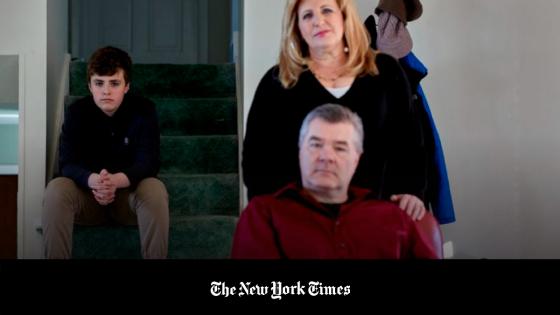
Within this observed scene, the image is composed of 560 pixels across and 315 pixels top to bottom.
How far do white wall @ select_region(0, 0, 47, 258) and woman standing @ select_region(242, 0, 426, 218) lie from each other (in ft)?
2.07

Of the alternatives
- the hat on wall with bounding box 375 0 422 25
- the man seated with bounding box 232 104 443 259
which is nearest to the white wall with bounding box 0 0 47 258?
the man seated with bounding box 232 104 443 259

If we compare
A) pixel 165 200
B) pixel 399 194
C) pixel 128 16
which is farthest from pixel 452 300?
pixel 128 16

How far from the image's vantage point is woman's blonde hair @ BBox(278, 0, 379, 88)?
2070mm

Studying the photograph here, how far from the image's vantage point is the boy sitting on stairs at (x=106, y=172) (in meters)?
2.09

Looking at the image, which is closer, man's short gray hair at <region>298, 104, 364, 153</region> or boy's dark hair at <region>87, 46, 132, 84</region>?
man's short gray hair at <region>298, 104, 364, 153</region>

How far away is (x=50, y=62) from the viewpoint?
224 cm

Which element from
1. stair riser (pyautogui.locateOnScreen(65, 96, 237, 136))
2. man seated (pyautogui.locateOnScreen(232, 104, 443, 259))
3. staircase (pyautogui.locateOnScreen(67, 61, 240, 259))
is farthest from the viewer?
stair riser (pyautogui.locateOnScreen(65, 96, 237, 136))

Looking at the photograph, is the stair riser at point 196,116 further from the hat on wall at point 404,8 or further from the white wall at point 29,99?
the hat on wall at point 404,8

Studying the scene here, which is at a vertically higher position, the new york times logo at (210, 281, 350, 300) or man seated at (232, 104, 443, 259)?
man seated at (232, 104, 443, 259)

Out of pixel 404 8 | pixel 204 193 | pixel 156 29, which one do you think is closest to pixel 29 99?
pixel 156 29

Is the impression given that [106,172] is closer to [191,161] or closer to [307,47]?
[191,161]

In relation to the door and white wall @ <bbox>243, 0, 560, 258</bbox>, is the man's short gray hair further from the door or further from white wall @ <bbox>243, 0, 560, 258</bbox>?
the door

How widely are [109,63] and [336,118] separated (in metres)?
0.69

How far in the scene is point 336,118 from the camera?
2.05m
